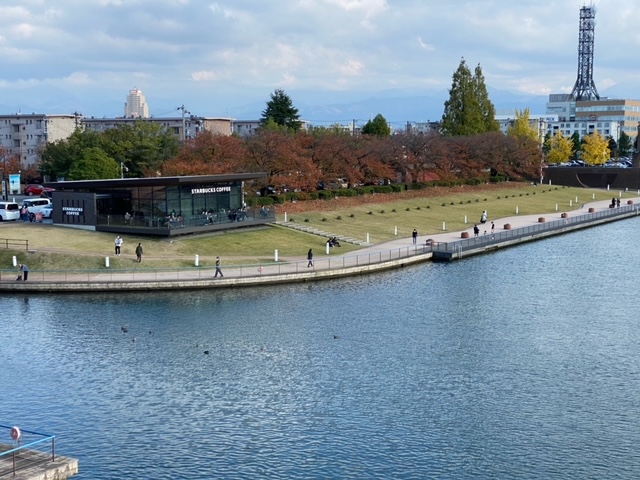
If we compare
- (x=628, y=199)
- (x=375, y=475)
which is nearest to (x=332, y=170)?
(x=628, y=199)

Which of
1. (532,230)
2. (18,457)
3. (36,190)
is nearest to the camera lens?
(18,457)

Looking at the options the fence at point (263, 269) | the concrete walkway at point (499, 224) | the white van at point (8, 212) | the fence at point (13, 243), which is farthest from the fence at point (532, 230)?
the white van at point (8, 212)

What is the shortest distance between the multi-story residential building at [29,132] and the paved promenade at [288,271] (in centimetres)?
8995

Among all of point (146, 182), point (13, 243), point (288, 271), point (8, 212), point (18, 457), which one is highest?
point (146, 182)

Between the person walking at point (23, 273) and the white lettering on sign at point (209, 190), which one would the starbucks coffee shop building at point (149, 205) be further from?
the person walking at point (23, 273)

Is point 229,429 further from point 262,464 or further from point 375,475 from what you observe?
point 375,475

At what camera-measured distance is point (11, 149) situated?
151375mm

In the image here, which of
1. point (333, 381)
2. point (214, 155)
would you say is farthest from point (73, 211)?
point (333, 381)

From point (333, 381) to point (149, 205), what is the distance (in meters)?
35.2

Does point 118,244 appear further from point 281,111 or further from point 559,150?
point 559,150

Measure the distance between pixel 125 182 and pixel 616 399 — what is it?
43.6 m

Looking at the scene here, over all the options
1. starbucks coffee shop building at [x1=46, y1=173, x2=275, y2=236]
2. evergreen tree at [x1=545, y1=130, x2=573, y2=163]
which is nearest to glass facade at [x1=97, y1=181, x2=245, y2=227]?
starbucks coffee shop building at [x1=46, y1=173, x2=275, y2=236]

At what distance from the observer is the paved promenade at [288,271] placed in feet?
183

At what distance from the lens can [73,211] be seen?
69.8m
